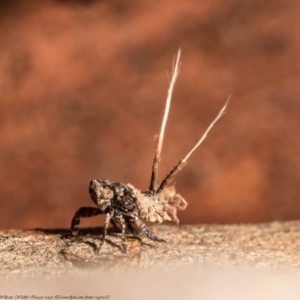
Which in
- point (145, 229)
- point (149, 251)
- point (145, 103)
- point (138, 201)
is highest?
point (145, 103)

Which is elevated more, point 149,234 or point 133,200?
point 133,200

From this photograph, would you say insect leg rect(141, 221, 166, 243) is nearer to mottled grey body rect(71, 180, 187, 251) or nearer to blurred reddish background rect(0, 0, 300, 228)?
mottled grey body rect(71, 180, 187, 251)

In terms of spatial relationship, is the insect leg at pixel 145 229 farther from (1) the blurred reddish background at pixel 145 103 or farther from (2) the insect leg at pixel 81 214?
(1) the blurred reddish background at pixel 145 103

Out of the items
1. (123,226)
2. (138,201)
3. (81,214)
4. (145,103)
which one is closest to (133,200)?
(138,201)

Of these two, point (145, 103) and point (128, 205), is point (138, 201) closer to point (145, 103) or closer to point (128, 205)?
point (128, 205)

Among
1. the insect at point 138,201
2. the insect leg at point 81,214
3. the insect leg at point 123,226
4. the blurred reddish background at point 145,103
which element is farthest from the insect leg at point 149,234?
the blurred reddish background at point 145,103

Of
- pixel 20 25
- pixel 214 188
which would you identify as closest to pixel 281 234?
pixel 214 188
